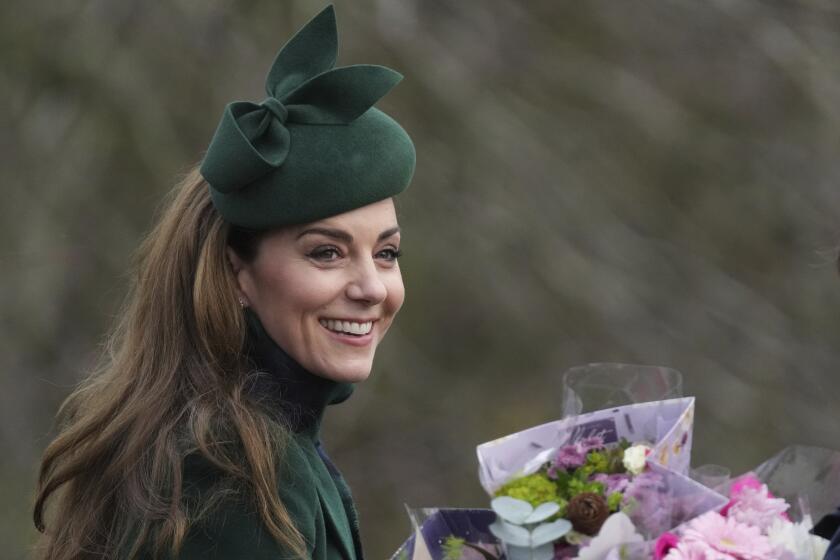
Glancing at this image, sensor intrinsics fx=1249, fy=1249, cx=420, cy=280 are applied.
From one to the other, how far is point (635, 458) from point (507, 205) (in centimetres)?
331

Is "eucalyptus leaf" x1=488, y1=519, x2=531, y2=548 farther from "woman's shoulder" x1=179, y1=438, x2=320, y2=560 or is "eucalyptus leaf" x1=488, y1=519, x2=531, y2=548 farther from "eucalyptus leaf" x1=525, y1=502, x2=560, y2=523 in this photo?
"woman's shoulder" x1=179, y1=438, x2=320, y2=560

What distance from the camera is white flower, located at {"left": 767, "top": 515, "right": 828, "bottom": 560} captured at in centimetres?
238

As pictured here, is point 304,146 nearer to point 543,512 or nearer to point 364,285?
point 364,285

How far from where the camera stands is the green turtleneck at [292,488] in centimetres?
220

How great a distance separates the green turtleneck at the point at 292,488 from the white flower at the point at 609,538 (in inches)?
19.5

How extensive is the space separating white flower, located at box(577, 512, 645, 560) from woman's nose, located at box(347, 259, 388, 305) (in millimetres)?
615

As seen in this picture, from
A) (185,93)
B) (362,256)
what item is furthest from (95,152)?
(362,256)

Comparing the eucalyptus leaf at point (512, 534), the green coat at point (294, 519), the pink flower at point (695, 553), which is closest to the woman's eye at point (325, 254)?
the green coat at point (294, 519)

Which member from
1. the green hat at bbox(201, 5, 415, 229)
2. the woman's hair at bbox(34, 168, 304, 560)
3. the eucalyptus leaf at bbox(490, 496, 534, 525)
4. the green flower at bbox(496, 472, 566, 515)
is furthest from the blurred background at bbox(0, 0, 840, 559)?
the eucalyptus leaf at bbox(490, 496, 534, 525)

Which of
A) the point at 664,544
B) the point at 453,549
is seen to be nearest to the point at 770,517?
the point at 664,544

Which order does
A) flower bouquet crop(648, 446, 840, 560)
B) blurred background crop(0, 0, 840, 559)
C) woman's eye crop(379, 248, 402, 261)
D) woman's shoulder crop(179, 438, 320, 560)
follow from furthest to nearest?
blurred background crop(0, 0, 840, 559), woman's eye crop(379, 248, 402, 261), flower bouquet crop(648, 446, 840, 560), woman's shoulder crop(179, 438, 320, 560)

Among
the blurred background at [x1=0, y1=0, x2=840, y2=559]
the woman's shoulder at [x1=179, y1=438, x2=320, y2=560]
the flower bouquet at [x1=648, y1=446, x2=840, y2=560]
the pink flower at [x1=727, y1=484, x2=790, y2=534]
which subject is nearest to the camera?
the woman's shoulder at [x1=179, y1=438, x2=320, y2=560]

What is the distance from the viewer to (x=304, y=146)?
2340 mm

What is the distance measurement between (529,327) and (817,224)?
1472mm
